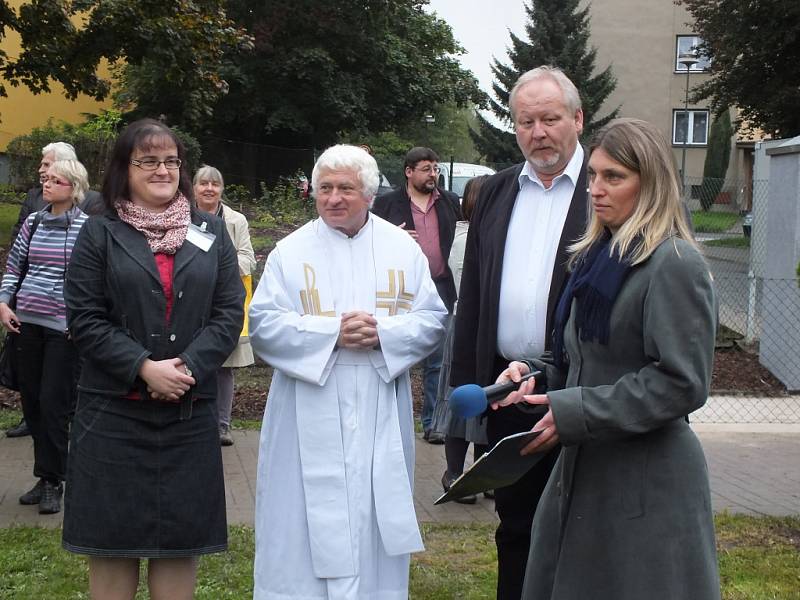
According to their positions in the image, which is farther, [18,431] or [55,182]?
[18,431]

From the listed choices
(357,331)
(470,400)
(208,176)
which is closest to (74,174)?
(208,176)

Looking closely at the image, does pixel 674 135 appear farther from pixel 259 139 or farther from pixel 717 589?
pixel 717 589

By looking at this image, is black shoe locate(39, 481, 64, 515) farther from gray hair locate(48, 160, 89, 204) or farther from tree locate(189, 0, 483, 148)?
tree locate(189, 0, 483, 148)

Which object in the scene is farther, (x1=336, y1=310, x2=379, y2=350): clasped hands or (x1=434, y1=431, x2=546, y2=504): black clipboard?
(x1=336, y1=310, x2=379, y2=350): clasped hands

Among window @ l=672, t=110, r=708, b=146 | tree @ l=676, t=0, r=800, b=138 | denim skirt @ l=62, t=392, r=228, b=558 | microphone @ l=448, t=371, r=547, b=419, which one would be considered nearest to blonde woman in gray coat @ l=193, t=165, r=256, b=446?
denim skirt @ l=62, t=392, r=228, b=558

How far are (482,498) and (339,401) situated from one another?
2.95 m

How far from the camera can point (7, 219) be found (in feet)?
68.0

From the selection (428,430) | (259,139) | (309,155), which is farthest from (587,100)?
(428,430)

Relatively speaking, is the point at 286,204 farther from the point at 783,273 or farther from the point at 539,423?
the point at 539,423

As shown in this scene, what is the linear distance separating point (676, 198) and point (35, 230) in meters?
4.22

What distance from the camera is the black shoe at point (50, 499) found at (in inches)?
244

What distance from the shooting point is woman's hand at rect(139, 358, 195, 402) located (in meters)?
3.87

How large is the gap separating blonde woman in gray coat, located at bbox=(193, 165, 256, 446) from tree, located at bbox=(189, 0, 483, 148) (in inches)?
960

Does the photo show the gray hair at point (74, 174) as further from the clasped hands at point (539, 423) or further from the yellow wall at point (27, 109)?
the yellow wall at point (27, 109)
